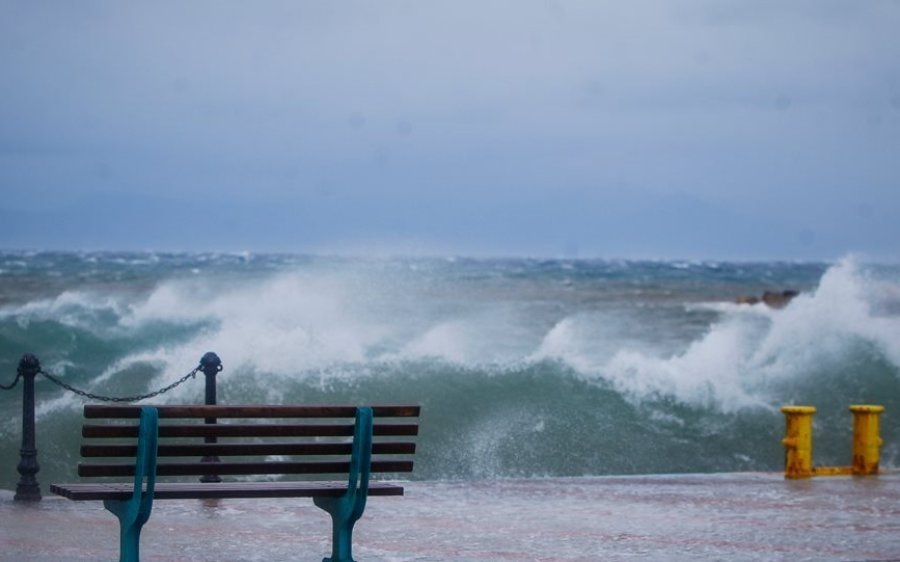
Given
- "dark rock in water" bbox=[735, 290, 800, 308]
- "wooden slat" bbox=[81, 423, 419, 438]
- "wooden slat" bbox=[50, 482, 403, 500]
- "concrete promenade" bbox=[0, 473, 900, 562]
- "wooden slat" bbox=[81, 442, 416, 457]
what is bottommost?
"concrete promenade" bbox=[0, 473, 900, 562]

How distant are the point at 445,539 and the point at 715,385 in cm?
1219

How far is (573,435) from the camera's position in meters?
19.1

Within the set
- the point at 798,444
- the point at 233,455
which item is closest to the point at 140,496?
the point at 233,455

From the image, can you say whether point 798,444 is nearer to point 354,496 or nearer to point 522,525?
point 522,525

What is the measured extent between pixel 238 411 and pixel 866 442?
782cm

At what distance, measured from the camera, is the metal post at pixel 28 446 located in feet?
37.4

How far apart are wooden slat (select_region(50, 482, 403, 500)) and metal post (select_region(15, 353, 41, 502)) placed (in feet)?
11.4

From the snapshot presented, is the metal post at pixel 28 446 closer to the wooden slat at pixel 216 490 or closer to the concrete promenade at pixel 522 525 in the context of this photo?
the concrete promenade at pixel 522 525

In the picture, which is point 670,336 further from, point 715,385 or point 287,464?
point 287,464

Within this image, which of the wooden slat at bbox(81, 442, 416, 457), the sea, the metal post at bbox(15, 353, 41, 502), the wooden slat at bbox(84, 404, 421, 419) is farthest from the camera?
the sea

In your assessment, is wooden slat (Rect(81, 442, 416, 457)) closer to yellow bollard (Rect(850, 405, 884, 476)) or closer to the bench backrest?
the bench backrest

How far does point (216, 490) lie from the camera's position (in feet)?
26.4

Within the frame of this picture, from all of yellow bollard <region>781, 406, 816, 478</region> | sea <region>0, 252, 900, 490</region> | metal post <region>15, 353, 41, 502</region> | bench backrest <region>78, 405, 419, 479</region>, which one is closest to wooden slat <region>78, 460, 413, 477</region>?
bench backrest <region>78, 405, 419, 479</region>

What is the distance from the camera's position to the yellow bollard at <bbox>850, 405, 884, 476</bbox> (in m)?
13.7
